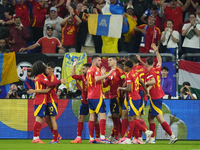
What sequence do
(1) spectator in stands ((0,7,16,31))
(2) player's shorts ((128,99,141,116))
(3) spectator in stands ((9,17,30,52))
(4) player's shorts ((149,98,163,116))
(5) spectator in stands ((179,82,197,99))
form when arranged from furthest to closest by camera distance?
(1) spectator in stands ((0,7,16,31))
(3) spectator in stands ((9,17,30,52))
(5) spectator in stands ((179,82,197,99))
(4) player's shorts ((149,98,163,116))
(2) player's shorts ((128,99,141,116))

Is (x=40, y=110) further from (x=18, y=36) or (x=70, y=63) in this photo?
(x=18, y=36)

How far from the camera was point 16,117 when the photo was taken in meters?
11.5

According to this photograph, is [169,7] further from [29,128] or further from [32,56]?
[29,128]

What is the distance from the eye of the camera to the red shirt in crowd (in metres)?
14.2

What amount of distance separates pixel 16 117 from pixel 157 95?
185 inches

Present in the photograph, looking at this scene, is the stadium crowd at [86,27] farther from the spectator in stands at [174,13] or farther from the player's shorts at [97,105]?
the player's shorts at [97,105]

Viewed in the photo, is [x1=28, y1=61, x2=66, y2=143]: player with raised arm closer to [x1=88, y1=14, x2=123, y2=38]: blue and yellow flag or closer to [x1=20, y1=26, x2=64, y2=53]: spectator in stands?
[x1=20, y1=26, x2=64, y2=53]: spectator in stands

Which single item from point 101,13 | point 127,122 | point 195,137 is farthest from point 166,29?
point 127,122

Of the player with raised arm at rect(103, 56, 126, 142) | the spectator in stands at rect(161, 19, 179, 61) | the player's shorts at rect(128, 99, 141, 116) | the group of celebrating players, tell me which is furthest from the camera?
the spectator in stands at rect(161, 19, 179, 61)

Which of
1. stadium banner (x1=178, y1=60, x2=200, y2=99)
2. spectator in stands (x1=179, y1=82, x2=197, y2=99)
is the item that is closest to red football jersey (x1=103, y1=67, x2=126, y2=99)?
spectator in stands (x1=179, y1=82, x2=197, y2=99)

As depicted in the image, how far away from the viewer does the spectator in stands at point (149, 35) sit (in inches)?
544

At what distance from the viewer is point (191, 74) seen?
13023 millimetres

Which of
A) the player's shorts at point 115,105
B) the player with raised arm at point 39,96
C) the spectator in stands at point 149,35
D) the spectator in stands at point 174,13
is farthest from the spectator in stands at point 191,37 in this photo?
the player with raised arm at point 39,96

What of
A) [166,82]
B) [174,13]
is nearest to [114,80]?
A: [166,82]
